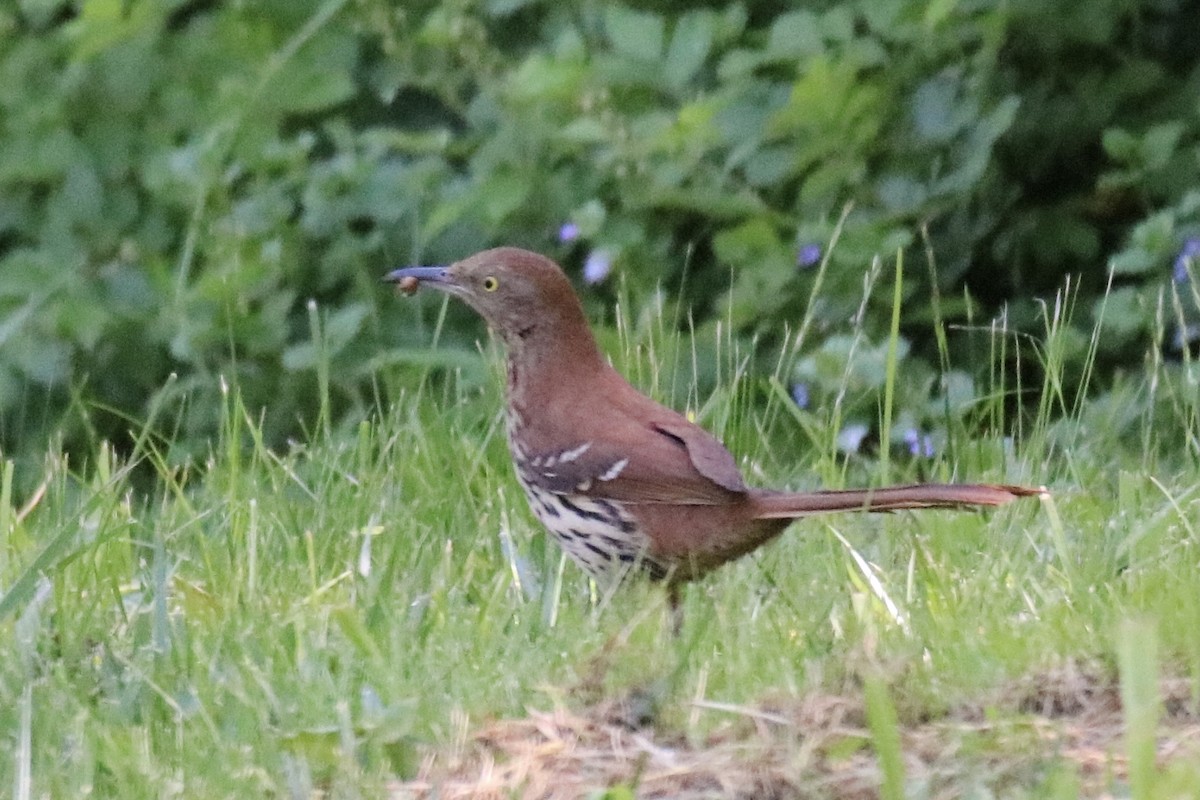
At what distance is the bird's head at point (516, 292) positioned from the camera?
405cm

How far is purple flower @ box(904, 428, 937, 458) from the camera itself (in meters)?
4.74

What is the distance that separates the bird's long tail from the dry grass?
597 millimetres

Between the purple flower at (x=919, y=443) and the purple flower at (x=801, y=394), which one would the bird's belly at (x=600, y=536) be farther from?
the purple flower at (x=801, y=394)

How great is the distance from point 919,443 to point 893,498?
61.6 inches

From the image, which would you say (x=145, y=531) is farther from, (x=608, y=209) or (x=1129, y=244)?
(x=1129, y=244)

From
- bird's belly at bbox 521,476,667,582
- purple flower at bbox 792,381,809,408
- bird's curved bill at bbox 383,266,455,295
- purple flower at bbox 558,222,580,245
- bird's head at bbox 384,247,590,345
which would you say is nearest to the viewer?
bird's belly at bbox 521,476,667,582

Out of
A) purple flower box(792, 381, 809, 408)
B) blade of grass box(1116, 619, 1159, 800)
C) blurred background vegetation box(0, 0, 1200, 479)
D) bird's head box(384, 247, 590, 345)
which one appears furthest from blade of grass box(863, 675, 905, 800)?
purple flower box(792, 381, 809, 408)

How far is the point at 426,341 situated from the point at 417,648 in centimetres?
287

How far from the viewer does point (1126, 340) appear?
5582 mm

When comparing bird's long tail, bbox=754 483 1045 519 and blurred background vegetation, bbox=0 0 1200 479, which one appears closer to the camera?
bird's long tail, bbox=754 483 1045 519

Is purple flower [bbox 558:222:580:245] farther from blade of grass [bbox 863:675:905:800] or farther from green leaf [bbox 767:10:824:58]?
blade of grass [bbox 863:675:905:800]

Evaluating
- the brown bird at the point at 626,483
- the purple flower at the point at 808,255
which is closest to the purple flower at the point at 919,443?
the purple flower at the point at 808,255

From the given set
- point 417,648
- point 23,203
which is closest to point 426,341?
point 23,203

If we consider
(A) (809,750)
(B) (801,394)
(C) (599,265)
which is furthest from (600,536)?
(C) (599,265)
